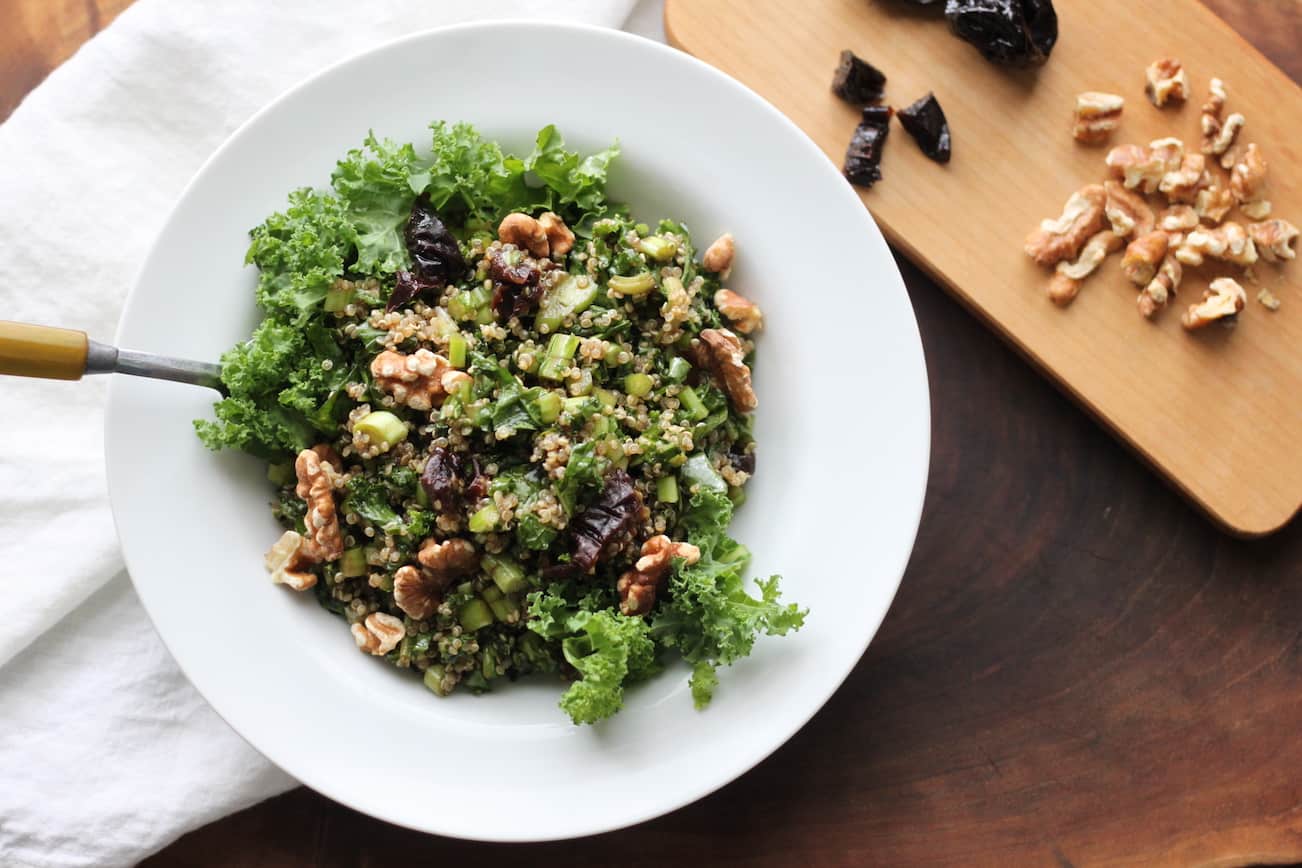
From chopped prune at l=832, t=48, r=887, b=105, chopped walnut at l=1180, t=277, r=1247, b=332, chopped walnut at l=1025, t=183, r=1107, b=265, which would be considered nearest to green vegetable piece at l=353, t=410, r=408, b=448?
chopped prune at l=832, t=48, r=887, b=105

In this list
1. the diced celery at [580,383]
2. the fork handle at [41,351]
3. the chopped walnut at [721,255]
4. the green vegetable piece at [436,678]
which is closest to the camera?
the fork handle at [41,351]

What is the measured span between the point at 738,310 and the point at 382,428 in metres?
1.04

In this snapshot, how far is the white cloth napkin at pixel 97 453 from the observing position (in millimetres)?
3295

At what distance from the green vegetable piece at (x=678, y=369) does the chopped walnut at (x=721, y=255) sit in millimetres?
293

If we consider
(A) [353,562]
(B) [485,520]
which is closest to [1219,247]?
(B) [485,520]

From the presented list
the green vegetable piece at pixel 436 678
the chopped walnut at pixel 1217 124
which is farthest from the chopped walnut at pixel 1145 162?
the green vegetable piece at pixel 436 678

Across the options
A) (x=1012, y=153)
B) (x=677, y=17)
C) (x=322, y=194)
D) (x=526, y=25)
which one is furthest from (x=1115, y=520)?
(x=322, y=194)

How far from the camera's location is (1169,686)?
11.8ft

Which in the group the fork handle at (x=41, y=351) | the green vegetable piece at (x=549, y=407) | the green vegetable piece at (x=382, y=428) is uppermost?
the fork handle at (x=41, y=351)

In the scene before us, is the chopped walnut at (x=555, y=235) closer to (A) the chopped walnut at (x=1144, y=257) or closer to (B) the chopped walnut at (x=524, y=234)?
(B) the chopped walnut at (x=524, y=234)

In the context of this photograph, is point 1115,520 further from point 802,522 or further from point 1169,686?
point 802,522

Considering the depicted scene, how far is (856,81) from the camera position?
344cm

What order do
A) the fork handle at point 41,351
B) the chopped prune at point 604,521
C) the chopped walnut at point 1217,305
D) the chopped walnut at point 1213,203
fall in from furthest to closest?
the chopped walnut at point 1213,203 → the chopped walnut at point 1217,305 → the chopped prune at point 604,521 → the fork handle at point 41,351

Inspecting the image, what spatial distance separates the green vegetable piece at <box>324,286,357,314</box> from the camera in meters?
2.78
